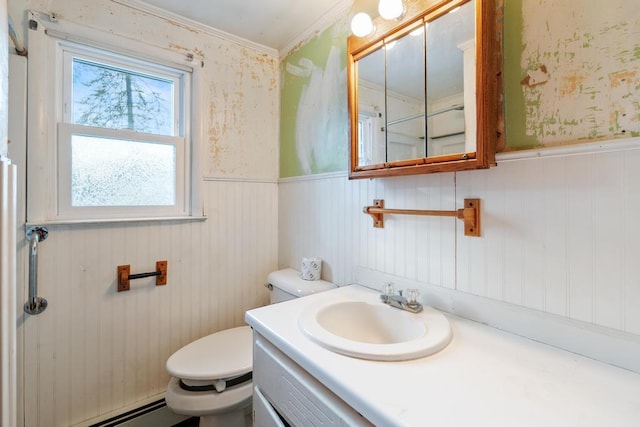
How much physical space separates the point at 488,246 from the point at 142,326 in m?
1.57

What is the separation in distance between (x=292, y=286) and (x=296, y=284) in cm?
2

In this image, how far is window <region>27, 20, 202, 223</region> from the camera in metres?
1.17

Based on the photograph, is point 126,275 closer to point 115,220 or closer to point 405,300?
point 115,220

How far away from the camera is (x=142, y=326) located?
1407 millimetres

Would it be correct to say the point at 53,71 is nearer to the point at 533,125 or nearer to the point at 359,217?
the point at 359,217

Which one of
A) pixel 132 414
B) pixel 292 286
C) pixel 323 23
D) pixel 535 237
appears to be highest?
pixel 323 23

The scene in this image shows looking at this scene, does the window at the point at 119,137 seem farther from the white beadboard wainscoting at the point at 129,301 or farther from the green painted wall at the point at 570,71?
the green painted wall at the point at 570,71

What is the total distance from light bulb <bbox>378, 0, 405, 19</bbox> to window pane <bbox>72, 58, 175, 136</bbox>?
115 cm

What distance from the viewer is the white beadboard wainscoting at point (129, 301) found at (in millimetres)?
1199

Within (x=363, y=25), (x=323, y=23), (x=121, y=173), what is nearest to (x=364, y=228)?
(x=363, y=25)

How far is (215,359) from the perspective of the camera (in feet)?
4.02

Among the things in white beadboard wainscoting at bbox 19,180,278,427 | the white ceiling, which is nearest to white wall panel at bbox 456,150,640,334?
the white ceiling

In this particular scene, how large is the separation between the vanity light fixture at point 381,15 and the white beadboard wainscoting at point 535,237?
592mm

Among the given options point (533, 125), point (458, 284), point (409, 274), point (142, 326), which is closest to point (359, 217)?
point (409, 274)
